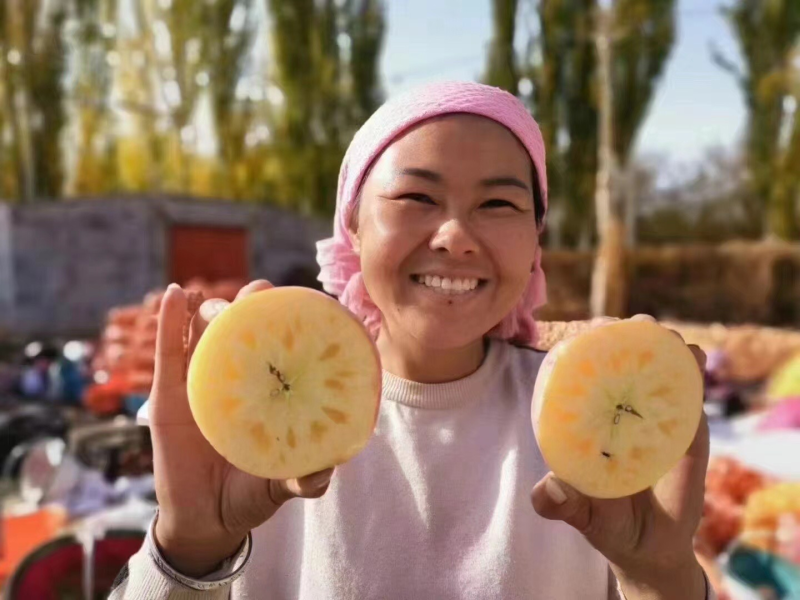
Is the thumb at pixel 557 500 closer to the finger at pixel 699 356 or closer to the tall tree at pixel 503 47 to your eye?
the finger at pixel 699 356

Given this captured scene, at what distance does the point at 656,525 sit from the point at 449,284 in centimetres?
43

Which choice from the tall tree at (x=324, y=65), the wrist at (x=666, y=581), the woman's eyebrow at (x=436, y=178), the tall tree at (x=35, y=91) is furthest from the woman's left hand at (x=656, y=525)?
the tall tree at (x=35, y=91)

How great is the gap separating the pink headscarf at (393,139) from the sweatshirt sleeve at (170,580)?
1.53ft

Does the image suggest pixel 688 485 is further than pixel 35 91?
No

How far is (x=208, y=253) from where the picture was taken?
1122 centimetres

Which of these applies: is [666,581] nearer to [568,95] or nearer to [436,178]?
[436,178]

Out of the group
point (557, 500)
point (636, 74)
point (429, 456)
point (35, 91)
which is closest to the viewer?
point (557, 500)

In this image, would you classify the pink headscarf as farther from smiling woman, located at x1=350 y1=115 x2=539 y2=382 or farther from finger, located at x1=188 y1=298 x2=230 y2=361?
finger, located at x1=188 y1=298 x2=230 y2=361

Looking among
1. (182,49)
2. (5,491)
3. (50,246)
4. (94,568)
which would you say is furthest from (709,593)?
(182,49)

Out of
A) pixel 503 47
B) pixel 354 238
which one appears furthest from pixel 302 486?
pixel 503 47

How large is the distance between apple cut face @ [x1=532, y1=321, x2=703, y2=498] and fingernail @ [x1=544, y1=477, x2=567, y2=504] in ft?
0.06

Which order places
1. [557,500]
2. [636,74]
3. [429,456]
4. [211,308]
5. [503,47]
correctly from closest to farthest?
[557,500] → [211,308] → [429,456] → [503,47] → [636,74]

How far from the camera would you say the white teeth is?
0.99 meters

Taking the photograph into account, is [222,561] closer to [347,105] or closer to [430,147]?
[430,147]
